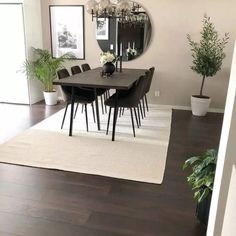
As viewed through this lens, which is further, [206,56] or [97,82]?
[206,56]

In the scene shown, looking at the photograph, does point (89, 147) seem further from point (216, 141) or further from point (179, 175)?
point (216, 141)

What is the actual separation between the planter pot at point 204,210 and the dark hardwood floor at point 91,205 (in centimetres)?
5

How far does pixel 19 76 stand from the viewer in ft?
17.7

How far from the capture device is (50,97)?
5461 millimetres

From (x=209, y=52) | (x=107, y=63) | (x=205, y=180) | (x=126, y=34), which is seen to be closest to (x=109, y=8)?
(x=107, y=63)

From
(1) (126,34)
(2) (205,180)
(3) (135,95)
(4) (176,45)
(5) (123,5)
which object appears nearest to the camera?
(2) (205,180)

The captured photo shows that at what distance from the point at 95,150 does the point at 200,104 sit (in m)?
2.45

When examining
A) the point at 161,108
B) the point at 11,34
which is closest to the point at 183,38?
the point at 161,108

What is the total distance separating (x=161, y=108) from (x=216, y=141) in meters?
1.80

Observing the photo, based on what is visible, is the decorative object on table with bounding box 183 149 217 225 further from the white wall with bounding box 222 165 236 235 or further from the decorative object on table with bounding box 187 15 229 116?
the decorative object on table with bounding box 187 15 229 116

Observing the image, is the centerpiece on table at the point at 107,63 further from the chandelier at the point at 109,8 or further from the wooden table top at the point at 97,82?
the chandelier at the point at 109,8

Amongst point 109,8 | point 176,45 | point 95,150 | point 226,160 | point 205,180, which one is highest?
point 109,8

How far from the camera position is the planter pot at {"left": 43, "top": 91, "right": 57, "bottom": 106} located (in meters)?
5.45

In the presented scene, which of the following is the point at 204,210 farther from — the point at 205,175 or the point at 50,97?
the point at 50,97
